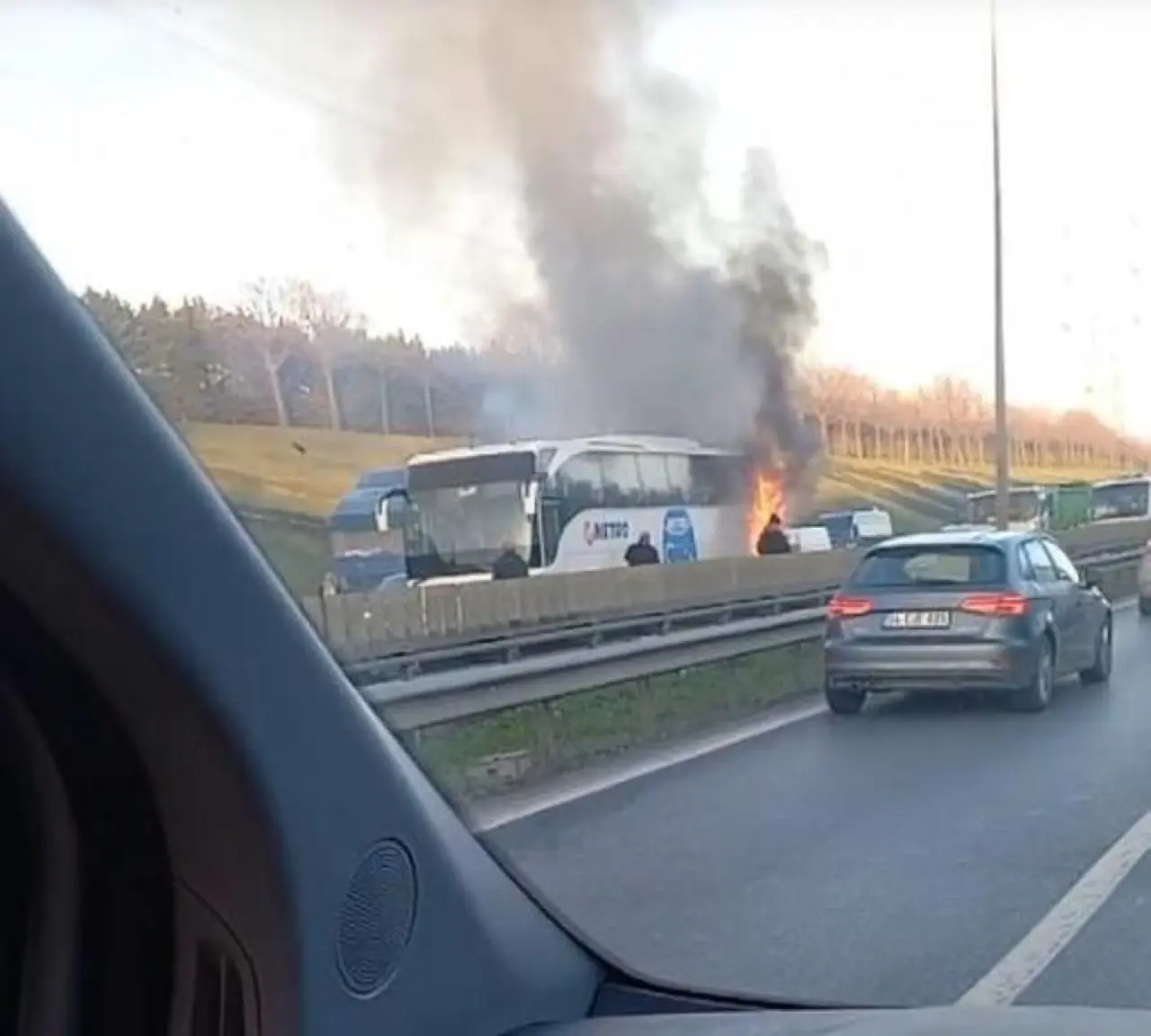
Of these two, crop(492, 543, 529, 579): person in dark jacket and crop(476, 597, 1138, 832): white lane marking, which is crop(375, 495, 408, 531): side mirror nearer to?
crop(492, 543, 529, 579): person in dark jacket

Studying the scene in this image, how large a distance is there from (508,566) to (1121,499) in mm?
12367

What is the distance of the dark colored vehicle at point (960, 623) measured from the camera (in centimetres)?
1170

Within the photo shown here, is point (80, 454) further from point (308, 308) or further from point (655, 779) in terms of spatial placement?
point (655, 779)

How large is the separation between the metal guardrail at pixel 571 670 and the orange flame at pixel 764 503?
6.28m

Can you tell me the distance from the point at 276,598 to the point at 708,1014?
1.30m

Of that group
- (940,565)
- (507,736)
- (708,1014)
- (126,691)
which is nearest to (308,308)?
(708,1014)

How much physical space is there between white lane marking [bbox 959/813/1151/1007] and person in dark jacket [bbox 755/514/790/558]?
11.1m

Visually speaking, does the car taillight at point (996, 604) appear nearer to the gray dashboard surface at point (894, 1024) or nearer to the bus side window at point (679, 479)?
the gray dashboard surface at point (894, 1024)

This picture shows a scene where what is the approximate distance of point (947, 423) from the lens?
13648mm

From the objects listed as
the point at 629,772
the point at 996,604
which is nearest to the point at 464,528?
the point at 996,604

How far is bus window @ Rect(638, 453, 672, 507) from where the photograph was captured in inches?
898

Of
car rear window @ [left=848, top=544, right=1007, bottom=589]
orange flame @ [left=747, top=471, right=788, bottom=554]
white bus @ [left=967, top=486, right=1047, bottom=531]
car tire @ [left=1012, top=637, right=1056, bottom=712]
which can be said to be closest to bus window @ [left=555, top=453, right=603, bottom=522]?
orange flame @ [left=747, top=471, right=788, bottom=554]

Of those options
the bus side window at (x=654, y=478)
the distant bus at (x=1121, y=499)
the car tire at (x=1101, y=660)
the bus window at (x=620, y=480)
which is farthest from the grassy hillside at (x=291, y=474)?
the bus side window at (x=654, y=478)

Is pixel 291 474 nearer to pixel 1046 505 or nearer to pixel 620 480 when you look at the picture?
pixel 1046 505
